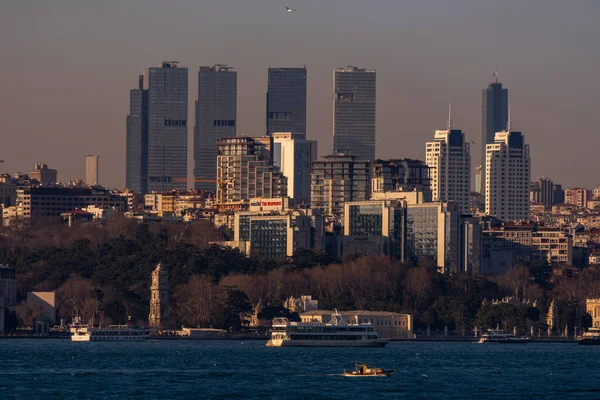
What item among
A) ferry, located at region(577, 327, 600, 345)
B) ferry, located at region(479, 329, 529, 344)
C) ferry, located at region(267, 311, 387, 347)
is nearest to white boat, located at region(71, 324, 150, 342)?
ferry, located at region(267, 311, 387, 347)

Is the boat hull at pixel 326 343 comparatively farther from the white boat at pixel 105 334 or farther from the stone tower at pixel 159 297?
the stone tower at pixel 159 297

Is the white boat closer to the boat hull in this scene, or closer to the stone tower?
the stone tower

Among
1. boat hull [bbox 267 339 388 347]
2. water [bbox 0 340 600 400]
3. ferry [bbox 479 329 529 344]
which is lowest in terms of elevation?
water [bbox 0 340 600 400]

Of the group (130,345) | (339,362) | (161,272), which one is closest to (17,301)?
(161,272)

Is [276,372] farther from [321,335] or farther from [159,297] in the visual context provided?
[159,297]

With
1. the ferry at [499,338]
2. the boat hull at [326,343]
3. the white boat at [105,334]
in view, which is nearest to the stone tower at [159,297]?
the white boat at [105,334]
